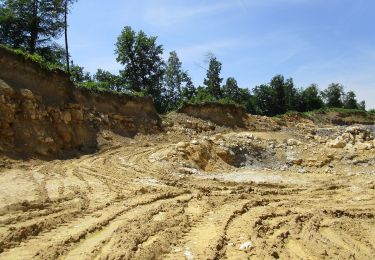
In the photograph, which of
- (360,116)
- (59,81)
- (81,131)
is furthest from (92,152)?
(360,116)

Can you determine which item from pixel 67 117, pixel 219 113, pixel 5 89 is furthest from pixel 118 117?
pixel 219 113

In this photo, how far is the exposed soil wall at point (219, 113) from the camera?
29.2m

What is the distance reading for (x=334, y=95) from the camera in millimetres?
66438

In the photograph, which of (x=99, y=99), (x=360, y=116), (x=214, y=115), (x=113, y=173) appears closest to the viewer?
(x=113, y=173)

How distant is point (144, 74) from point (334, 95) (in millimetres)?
42576

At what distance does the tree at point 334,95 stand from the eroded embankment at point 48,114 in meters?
52.4

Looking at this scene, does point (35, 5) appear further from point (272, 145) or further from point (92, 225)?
point (92, 225)

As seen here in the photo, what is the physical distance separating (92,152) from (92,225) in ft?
35.0

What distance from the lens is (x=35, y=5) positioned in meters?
26.6

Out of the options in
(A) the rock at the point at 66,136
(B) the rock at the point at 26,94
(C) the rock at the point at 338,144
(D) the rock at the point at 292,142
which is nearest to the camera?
(B) the rock at the point at 26,94

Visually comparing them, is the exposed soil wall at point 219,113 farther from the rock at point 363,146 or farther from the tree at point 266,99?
the tree at point 266,99

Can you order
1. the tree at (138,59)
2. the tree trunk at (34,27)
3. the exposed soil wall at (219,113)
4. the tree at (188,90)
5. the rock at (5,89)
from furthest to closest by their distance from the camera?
the tree at (188,90) → the tree at (138,59) → the exposed soil wall at (219,113) → the tree trunk at (34,27) → the rock at (5,89)

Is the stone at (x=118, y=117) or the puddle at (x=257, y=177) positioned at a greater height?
the stone at (x=118, y=117)

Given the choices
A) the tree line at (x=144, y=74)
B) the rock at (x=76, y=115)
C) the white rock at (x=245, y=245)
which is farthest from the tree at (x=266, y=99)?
the white rock at (x=245, y=245)
